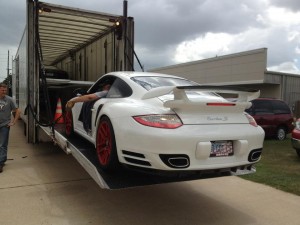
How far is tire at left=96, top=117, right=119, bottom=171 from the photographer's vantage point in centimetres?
388

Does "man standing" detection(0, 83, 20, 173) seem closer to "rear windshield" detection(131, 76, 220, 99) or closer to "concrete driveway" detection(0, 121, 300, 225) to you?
"concrete driveway" detection(0, 121, 300, 225)

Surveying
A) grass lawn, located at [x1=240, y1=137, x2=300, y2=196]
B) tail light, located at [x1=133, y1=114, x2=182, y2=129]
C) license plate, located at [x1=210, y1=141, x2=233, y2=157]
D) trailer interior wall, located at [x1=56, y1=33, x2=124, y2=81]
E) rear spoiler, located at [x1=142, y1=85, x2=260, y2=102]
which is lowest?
grass lawn, located at [x1=240, y1=137, x2=300, y2=196]

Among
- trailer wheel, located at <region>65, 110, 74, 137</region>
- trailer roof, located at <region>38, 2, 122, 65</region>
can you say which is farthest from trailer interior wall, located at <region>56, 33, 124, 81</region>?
trailer wheel, located at <region>65, 110, 74, 137</region>

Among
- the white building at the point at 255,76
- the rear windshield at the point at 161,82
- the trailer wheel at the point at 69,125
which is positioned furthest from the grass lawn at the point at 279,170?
the white building at the point at 255,76

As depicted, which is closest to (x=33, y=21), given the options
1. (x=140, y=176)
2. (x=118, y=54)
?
(x=118, y=54)

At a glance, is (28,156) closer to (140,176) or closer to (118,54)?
(118,54)

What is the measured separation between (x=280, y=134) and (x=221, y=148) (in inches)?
379

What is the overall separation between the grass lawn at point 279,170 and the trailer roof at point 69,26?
16.6 feet

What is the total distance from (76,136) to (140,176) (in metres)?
2.88

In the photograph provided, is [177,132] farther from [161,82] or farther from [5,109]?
[5,109]

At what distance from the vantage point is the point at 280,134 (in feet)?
40.8

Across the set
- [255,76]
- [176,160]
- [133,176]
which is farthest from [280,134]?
[255,76]

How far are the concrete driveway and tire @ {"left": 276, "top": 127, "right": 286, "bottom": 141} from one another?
6881mm

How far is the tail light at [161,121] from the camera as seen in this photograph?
11.5 feet
